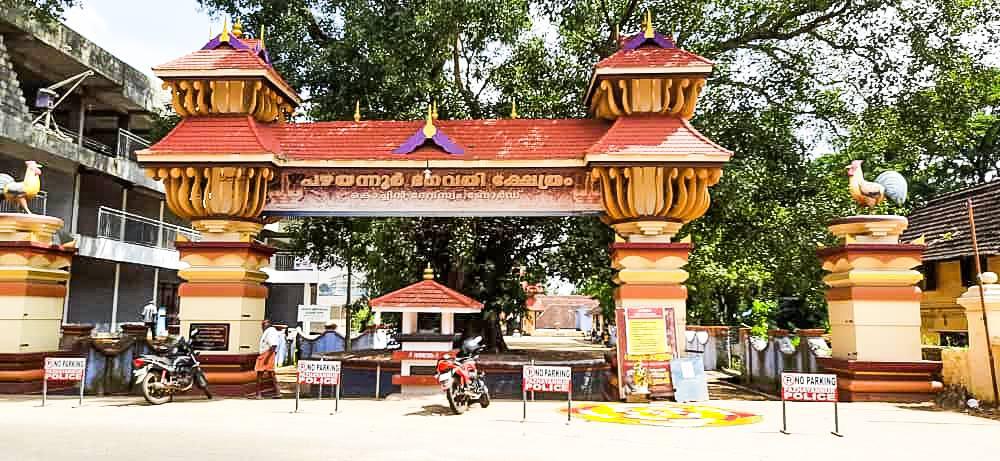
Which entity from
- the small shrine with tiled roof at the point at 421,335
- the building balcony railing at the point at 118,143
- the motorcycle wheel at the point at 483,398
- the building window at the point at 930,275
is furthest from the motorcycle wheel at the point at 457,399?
the building balcony railing at the point at 118,143

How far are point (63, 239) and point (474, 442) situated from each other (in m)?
19.7

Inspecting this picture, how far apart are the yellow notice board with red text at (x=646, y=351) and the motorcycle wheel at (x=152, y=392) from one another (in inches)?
283

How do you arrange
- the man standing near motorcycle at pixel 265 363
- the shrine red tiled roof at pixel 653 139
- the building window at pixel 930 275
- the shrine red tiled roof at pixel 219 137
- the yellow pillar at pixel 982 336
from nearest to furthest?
the yellow pillar at pixel 982 336 < the shrine red tiled roof at pixel 653 139 < the shrine red tiled roof at pixel 219 137 < the man standing near motorcycle at pixel 265 363 < the building window at pixel 930 275

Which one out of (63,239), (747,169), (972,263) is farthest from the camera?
(63,239)

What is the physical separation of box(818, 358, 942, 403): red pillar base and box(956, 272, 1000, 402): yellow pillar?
1.91 feet

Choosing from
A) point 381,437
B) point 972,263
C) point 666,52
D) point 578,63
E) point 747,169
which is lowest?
point 381,437

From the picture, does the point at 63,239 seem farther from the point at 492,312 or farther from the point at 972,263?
the point at 972,263

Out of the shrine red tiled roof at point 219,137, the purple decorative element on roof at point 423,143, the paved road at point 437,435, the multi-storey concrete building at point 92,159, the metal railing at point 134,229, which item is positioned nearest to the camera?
the paved road at point 437,435

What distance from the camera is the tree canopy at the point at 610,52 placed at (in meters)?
15.6

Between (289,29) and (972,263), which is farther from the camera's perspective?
(972,263)

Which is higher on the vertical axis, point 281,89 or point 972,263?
point 281,89

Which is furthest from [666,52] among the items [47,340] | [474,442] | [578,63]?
[47,340]

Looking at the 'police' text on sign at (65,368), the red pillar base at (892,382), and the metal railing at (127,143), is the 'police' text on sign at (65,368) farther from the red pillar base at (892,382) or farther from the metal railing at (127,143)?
the metal railing at (127,143)

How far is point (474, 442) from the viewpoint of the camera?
7668mm
